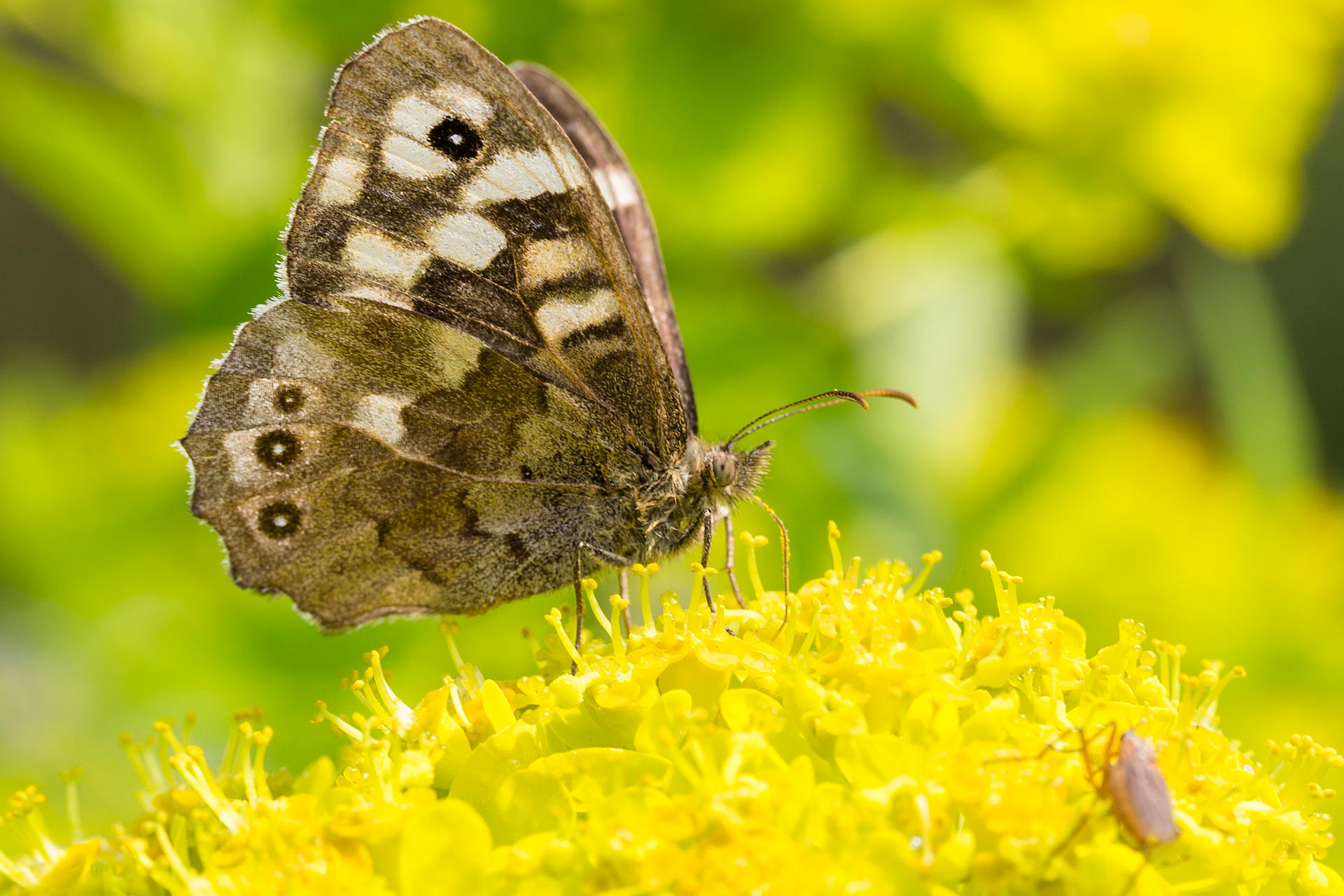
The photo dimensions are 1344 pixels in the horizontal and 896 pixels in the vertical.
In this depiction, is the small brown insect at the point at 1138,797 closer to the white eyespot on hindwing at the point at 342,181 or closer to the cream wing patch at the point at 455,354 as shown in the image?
the cream wing patch at the point at 455,354

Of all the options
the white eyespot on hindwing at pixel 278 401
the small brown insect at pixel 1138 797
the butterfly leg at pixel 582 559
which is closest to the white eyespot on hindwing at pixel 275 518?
the white eyespot on hindwing at pixel 278 401

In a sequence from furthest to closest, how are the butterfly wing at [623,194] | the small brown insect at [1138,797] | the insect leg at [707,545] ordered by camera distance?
the butterfly wing at [623,194], the insect leg at [707,545], the small brown insect at [1138,797]

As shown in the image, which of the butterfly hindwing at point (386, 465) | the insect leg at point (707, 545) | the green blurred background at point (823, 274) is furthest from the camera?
the green blurred background at point (823, 274)

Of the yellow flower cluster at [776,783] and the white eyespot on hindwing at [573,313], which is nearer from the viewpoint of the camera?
the yellow flower cluster at [776,783]

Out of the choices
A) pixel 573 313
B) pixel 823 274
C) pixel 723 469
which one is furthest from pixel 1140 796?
pixel 823 274

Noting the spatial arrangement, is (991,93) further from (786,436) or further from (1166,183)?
(786,436)

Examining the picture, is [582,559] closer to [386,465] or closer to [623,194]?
[386,465]
